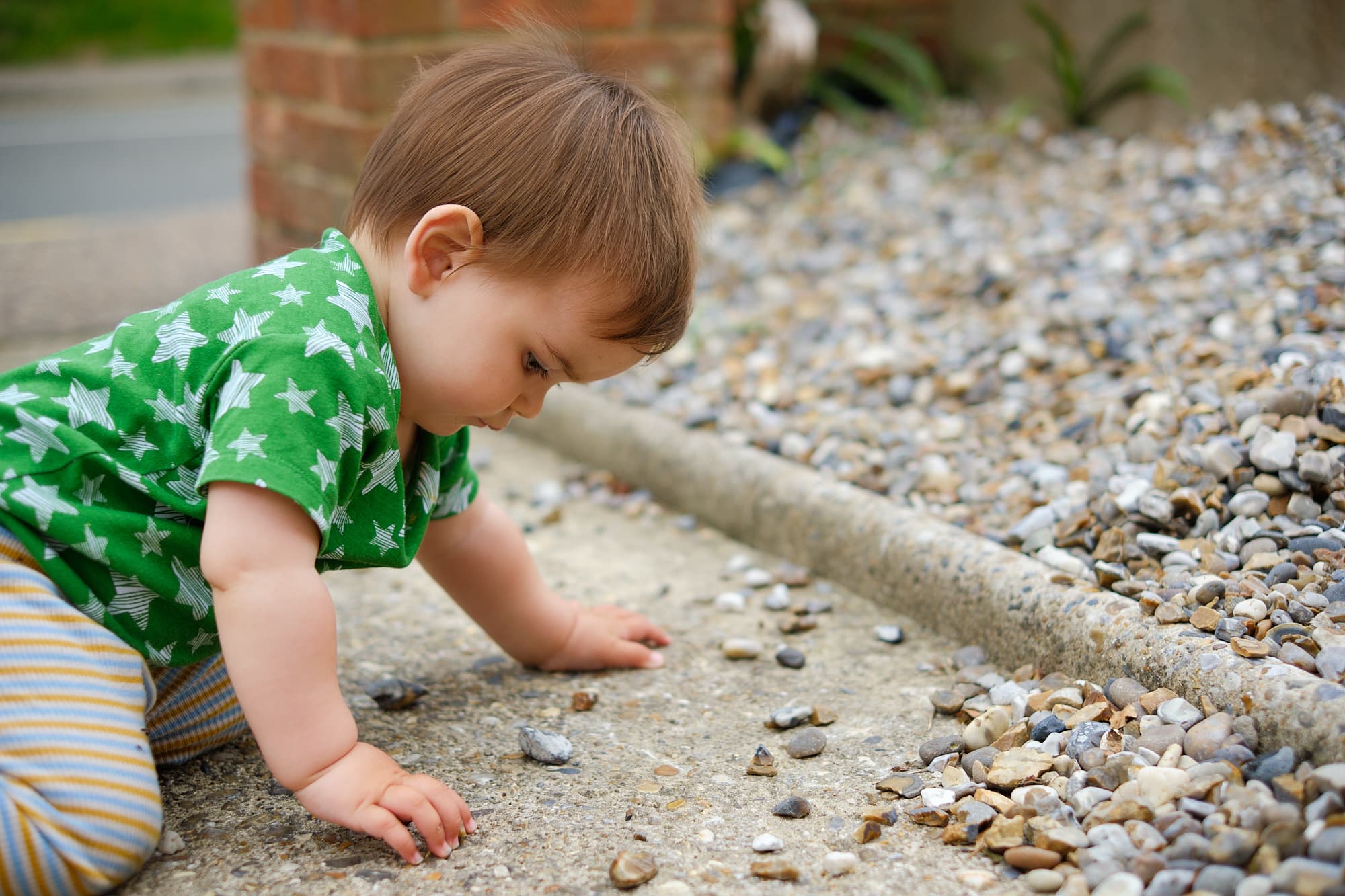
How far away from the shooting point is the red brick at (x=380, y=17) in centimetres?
285

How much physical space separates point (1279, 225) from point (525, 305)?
74.5 inches

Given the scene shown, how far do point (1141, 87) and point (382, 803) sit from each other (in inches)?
127

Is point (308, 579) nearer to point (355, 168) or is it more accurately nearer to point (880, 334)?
point (880, 334)

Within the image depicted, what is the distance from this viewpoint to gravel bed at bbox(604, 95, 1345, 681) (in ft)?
5.04

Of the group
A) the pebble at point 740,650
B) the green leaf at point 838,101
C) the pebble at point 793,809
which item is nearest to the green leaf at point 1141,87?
the green leaf at point 838,101

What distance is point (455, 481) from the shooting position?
1.58 m

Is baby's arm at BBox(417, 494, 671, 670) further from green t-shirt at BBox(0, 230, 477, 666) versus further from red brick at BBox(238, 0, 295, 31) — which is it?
red brick at BBox(238, 0, 295, 31)

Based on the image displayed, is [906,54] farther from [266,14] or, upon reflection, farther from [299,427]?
[299,427]

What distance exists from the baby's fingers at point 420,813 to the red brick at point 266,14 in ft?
8.39

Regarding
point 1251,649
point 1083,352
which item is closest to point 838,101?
point 1083,352

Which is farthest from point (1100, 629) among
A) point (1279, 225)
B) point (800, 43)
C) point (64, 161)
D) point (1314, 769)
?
point (64, 161)

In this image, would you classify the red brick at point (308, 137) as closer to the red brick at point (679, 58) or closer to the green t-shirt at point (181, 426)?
the red brick at point (679, 58)

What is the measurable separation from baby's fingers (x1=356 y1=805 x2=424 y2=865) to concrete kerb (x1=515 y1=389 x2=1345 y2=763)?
0.82m

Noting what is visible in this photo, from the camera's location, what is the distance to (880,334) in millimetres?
2566
